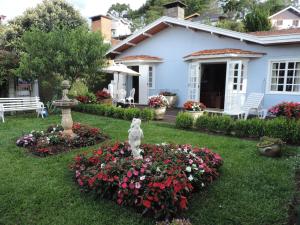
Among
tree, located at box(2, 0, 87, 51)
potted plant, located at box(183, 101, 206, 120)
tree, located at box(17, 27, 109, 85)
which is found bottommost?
potted plant, located at box(183, 101, 206, 120)

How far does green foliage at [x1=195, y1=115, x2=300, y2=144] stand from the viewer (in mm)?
5957

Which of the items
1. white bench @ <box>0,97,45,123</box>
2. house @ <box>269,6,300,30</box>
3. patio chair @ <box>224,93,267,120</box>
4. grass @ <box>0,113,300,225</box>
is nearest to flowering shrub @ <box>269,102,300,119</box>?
grass @ <box>0,113,300,225</box>

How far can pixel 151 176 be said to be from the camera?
330 centimetres

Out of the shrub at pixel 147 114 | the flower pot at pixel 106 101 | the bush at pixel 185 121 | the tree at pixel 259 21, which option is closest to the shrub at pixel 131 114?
the shrub at pixel 147 114

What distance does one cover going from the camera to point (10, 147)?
19.2 ft

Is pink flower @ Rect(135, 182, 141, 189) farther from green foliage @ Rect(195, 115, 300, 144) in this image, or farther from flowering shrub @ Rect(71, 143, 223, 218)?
green foliage @ Rect(195, 115, 300, 144)

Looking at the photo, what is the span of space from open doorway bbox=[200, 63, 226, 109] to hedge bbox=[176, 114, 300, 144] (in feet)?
17.5

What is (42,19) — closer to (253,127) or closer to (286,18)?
(253,127)

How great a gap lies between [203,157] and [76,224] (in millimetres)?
2373

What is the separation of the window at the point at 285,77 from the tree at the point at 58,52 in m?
7.63

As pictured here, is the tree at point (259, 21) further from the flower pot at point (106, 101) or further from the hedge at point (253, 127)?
the hedge at point (253, 127)

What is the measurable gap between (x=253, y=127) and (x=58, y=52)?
8.18 m

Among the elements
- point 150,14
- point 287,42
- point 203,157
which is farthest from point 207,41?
point 150,14

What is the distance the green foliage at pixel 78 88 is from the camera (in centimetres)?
1314
